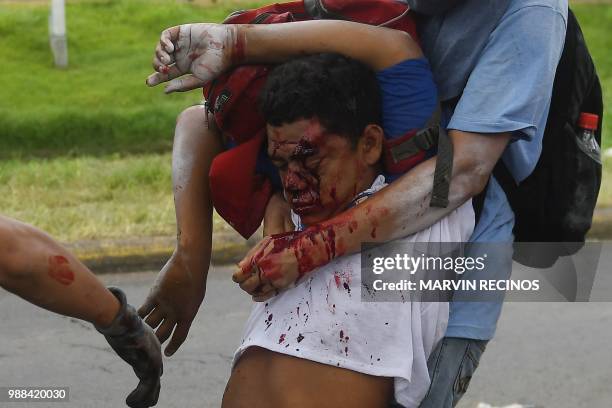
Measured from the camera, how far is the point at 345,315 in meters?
2.51

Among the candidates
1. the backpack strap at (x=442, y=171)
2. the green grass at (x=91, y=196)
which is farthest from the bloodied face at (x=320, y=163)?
the green grass at (x=91, y=196)

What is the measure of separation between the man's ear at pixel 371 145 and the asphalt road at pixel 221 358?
96.3 inches

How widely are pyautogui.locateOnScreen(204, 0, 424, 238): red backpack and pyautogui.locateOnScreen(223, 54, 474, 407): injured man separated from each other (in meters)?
0.05

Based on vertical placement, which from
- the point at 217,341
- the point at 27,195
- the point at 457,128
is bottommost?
the point at 27,195

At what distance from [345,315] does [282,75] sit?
0.52 m

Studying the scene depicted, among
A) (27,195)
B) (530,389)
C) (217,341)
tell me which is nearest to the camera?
(530,389)

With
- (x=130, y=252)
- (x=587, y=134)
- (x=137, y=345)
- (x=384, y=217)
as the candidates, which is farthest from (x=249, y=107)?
(x=130, y=252)

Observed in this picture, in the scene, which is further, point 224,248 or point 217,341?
point 224,248

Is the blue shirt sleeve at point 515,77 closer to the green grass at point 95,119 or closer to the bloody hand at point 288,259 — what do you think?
the bloody hand at point 288,259

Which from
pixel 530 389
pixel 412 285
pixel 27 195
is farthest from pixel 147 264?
pixel 412 285

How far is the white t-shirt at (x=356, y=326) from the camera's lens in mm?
2502

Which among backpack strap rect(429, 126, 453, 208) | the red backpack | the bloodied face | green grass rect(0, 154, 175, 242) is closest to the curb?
green grass rect(0, 154, 175, 242)

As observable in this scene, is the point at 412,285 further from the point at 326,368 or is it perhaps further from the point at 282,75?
the point at 282,75

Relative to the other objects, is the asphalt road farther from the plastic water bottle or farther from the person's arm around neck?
the person's arm around neck
